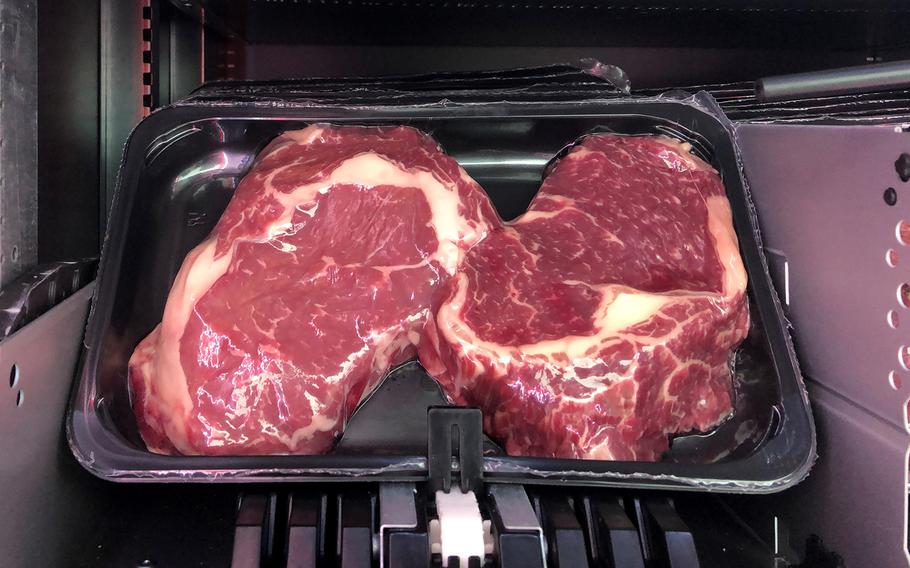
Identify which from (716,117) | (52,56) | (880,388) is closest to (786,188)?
(716,117)

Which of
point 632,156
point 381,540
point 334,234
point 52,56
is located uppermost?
point 52,56

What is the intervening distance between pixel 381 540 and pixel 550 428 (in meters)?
0.34

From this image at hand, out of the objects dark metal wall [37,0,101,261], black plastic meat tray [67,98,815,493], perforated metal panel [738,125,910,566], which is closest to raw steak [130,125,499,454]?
black plastic meat tray [67,98,815,493]

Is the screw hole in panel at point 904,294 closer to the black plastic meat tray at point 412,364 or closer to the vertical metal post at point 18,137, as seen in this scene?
the black plastic meat tray at point 412,364

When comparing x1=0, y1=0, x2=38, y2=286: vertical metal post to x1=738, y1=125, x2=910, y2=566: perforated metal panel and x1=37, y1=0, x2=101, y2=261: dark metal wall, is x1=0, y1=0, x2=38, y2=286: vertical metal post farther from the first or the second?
x1=738, y1=125, x2=910, y2=566: perforated metal panel

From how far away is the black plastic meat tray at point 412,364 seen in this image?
0.94m

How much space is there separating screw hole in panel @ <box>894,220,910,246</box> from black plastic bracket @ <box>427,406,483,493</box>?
2.04ft

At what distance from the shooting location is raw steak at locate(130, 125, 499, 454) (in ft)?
3.36

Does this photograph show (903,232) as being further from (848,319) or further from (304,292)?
(304,292)

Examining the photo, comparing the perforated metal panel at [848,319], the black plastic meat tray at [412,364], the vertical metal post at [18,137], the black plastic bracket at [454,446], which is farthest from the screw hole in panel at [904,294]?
the vertical metal post at [18,137]

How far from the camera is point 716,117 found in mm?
1306

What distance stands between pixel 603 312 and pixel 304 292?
50 cm

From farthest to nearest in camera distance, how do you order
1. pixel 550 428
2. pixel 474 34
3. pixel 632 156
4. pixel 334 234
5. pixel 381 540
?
pixel 474 34, pixel 632 156, pixel 334 234, pixel 550 428, pixel 381 540

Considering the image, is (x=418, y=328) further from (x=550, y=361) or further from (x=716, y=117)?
(x=716, y=117)
